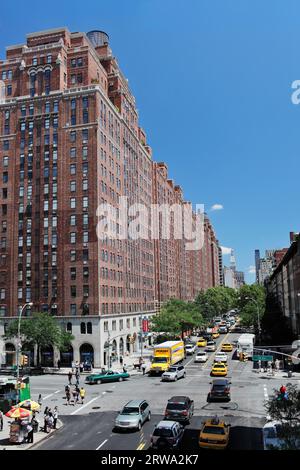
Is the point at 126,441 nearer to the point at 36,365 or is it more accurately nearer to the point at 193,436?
the point at 193,436

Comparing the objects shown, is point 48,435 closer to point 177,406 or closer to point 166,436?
point 177,406

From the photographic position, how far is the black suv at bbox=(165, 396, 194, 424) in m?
29.6

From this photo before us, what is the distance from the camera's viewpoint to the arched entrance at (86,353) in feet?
224

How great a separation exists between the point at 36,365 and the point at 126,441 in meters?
46.1

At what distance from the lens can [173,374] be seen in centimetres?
4997

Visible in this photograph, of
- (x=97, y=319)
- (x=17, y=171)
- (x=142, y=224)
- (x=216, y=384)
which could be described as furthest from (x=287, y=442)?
(x=142, y=224)

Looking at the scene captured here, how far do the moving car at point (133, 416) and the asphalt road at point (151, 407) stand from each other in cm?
46

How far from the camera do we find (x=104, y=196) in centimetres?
7638

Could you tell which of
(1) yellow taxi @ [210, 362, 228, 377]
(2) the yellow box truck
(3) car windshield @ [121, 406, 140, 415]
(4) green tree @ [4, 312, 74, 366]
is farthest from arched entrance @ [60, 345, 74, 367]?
(3) car windshield @ [121, 406, 140, 415]

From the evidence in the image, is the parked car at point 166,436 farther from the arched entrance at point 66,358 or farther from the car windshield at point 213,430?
the arched entrance at point 66,358

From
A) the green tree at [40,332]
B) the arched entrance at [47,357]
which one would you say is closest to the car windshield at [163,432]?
the green tree at [40,332]

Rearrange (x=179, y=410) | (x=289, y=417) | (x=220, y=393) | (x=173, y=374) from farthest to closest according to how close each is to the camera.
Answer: (x=173, y=374) < (x=220, y=393) < (x=179, y=410) < (x=289, y=417)

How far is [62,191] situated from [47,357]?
27927mm

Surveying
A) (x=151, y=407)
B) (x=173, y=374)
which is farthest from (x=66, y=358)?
(x=151, y=407)
